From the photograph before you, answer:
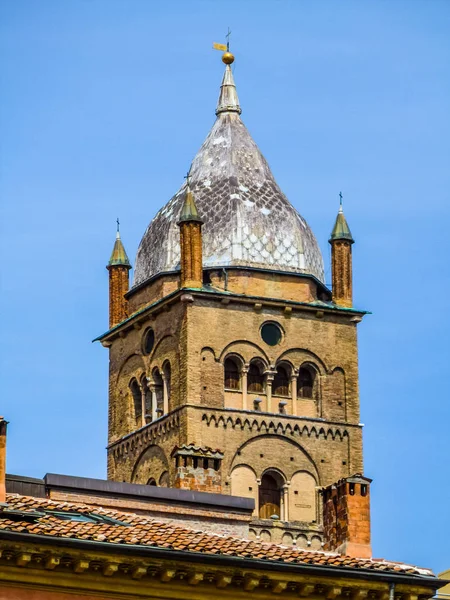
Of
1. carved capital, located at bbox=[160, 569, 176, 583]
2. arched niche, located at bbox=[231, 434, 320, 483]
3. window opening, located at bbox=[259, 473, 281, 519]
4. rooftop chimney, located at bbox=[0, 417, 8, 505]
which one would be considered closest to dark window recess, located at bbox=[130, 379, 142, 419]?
arched niche, located at bbox=[231, 434, 320, 483]

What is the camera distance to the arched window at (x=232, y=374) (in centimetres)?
8112

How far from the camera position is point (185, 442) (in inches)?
3108

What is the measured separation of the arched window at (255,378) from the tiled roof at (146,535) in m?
46.4

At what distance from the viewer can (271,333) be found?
8194cm

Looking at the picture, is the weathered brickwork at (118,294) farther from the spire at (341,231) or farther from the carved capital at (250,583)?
the carved capital at (250,583)

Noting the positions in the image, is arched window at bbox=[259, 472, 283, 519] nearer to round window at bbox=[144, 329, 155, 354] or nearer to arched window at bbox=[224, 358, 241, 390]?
arched window at bbox=[224, 358, 241, 390]

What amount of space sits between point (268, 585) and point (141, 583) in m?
1.65

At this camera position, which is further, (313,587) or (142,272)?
(142,272)

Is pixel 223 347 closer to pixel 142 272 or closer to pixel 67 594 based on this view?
pixel 142 272

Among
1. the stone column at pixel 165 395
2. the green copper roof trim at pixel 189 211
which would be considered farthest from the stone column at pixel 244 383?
the green copper roof trim at pixel 189 211

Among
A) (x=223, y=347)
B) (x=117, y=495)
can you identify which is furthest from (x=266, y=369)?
(x=117, y=495)

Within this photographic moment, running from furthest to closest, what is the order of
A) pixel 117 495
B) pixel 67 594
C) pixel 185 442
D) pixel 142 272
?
1. pixel 142 272
2. pixel 185 442
3. pixel 117 495
4. pixel 67 594

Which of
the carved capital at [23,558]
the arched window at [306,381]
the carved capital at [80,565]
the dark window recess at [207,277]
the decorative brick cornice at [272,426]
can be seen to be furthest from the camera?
the arched window at [306,381]

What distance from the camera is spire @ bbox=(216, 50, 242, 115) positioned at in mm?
87000
